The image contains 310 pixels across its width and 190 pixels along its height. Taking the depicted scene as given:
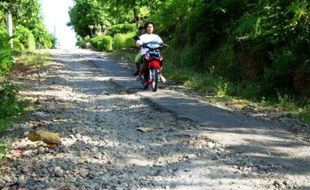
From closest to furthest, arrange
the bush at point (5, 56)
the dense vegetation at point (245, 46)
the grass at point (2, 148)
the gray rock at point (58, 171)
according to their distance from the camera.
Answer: the gray rock at point (58, 171), the grass at point (2, 148), the dense vegetation at point (245, 46), the bush at point (5, 56)

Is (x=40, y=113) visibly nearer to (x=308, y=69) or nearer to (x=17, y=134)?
(x=17, y=134)

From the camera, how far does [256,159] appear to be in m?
6.40

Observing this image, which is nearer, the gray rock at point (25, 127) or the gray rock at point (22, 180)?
the gray rock at point (22, 180)

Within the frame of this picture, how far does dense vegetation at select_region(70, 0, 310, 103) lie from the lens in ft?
40.9

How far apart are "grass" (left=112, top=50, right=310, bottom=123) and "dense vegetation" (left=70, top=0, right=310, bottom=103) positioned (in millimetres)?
50

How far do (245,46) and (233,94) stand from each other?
2.69 metres

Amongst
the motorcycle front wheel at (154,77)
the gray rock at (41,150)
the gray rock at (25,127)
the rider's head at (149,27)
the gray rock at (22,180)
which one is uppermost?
the rider's head at (149,27)

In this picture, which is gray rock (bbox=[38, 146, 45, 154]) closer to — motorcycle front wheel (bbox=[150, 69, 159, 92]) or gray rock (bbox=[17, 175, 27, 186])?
gray rock (bbox=[17, 175, 27, 186])

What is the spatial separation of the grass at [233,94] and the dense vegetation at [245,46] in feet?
0.16

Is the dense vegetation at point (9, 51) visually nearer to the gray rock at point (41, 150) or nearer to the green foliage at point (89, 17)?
the gray rock at point (41, 150)

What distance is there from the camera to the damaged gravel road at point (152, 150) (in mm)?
5547

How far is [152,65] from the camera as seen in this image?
12734mm

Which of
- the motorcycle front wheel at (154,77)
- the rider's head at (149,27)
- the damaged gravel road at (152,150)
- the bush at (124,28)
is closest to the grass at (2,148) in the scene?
the damaged gravel road at (152,150)

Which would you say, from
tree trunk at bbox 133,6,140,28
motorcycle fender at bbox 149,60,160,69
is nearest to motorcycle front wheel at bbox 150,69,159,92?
motorcycle fender at bbox 149,60,160,69
